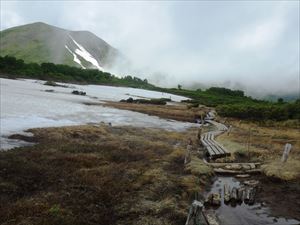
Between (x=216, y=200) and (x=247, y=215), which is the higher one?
(x=216, y=200)

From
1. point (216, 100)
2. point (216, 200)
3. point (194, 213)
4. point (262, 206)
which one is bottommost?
point (262, 206)

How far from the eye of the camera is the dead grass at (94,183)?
16062mm

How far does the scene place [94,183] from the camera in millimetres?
A: 20297

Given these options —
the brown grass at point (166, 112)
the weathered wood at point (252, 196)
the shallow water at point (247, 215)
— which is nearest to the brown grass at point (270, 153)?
the weathered wood at point (252, 196)

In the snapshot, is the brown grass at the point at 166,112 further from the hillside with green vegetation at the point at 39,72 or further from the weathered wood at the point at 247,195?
the hillside with green vegetation at the point at 39,72

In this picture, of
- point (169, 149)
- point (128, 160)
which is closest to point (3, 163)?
point (128, 160)

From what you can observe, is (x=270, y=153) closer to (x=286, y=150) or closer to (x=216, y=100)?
(x=286, y=150)

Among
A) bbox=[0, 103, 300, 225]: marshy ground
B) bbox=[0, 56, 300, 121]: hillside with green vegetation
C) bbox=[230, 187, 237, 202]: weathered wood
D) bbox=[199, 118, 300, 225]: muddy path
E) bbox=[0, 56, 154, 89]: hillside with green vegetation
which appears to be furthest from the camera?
bbox=[0, 56, 154, 89]: hillside with green vegetation

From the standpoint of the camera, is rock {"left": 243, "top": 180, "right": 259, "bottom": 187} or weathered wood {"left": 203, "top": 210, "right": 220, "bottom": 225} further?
rock {"left": 243, "top": 180, "right": 259, "bottom": 187}

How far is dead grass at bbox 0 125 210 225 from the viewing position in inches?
632

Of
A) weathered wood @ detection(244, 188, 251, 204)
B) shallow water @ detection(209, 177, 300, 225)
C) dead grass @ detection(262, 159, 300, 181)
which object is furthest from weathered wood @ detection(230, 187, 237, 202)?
dead grass @ detection(262, 159, 300, 181)

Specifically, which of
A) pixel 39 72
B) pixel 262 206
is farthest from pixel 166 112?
pixel 39 72

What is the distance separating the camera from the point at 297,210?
2028cm

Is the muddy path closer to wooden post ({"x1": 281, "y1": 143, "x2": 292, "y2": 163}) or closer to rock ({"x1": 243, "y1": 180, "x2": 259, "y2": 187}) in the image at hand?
rock ({"x1": 243, "y1": 180, "x2": 259, "y2": 187})
